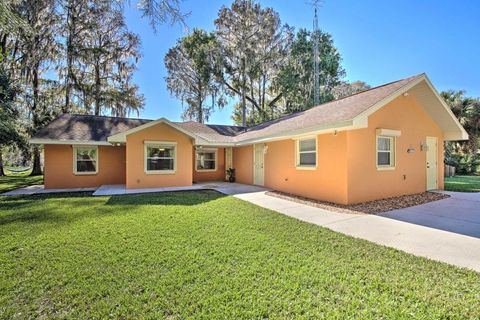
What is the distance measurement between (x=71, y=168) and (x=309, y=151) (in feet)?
37.5

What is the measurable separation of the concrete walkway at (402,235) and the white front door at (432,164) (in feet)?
19.6

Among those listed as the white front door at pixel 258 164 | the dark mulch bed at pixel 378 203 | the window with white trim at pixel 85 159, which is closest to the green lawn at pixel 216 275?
the dark mulch bed at pixel 378 203

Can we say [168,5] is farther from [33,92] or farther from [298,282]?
[33,92]

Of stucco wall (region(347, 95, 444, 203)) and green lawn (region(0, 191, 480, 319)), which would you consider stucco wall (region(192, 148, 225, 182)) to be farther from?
green lawn (region(0, 191, 480, 319))

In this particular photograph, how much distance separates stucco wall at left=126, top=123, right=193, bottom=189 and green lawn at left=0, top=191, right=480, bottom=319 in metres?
5.52

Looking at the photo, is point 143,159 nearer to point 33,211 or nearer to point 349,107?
point 33,211

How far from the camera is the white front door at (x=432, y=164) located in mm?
9914

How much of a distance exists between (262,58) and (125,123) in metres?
14.3

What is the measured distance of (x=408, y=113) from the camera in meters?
8.83

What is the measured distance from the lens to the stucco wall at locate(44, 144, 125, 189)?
11469 millimetres

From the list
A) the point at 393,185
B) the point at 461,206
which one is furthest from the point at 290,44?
the point at 461,206

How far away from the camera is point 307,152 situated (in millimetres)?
9023

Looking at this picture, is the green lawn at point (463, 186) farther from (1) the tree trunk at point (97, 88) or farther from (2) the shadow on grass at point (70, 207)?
(1) the tree trunk at point (97, 88)

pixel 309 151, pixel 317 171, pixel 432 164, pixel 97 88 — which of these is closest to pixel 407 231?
pixel 317 171
